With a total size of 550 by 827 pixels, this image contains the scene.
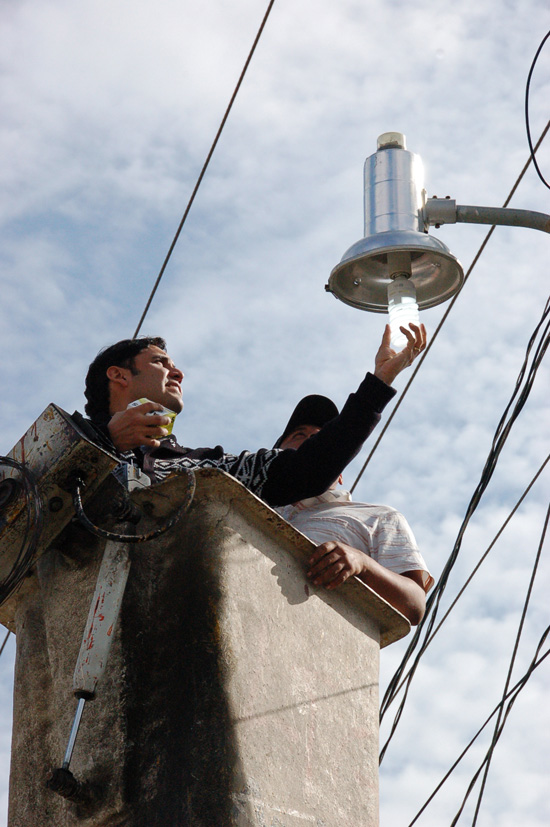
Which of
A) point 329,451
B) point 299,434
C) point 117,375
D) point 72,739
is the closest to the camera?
point 72,739

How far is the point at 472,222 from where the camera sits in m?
5.04

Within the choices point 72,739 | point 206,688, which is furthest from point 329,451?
point 72,739

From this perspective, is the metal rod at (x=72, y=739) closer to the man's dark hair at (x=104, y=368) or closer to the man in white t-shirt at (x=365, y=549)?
the man in white t-shirt at (x=365, y=549)

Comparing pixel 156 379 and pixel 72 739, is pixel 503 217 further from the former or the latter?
pixel 72 739

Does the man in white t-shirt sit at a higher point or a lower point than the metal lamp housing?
lower

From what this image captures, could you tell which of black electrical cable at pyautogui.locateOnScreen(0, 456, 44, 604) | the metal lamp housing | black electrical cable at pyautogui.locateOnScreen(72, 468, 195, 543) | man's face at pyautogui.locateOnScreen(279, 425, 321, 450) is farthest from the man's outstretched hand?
black electrical cable at pyautogui.locateOnScreen(0, 456, 44, 604)

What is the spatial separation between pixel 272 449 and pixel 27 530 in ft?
3.94

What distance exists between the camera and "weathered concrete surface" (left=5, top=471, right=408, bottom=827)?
3.38 meters

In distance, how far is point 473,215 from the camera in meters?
5.02

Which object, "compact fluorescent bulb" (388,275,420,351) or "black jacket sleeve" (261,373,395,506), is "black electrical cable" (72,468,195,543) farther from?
"compact fluorescent bulb" (388,275,420,351)

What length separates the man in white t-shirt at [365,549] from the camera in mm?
3945

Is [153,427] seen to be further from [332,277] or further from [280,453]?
[332,277]

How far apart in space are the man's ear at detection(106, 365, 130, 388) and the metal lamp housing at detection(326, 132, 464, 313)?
943 millimetres

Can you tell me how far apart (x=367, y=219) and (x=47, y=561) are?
2036mm
